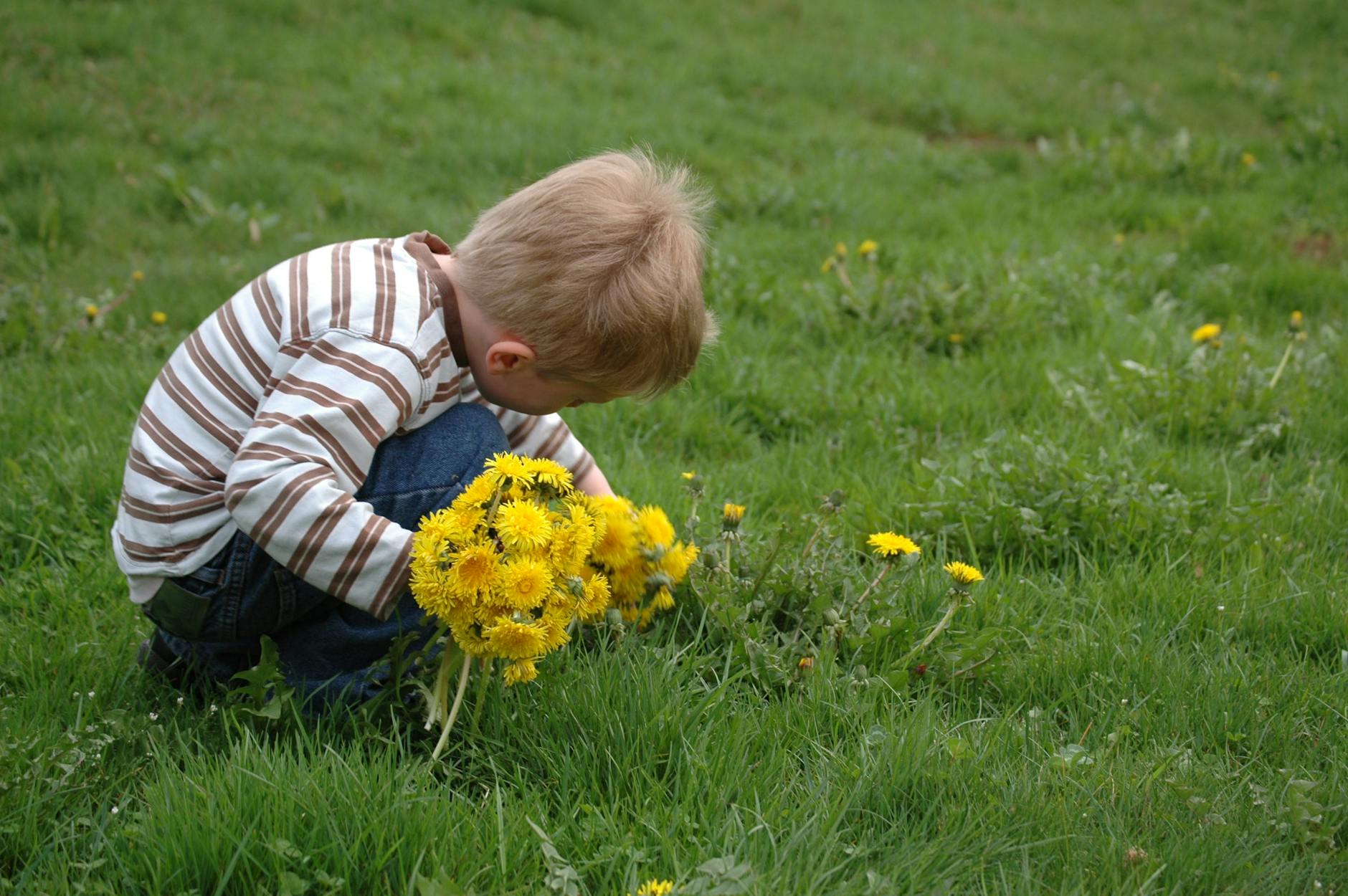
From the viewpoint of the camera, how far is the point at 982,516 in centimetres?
292

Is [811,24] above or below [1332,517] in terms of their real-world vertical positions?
above

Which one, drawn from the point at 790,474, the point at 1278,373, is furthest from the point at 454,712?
the point at 1278,373

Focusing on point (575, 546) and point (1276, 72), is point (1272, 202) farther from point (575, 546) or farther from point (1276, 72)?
point (575, 546)

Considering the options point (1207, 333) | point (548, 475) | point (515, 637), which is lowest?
point (1207, 333)

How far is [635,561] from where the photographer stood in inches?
89.1

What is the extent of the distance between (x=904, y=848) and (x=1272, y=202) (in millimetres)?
5382

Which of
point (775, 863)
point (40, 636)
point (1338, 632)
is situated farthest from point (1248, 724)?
point (40, 636)

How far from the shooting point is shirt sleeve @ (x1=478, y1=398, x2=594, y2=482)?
260 cm

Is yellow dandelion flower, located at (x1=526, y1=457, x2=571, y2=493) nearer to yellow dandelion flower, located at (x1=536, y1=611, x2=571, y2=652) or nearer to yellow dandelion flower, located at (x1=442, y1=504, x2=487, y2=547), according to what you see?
yellow dandelion flower, located at (x1=442, y1=504, x2=487, y2=547)

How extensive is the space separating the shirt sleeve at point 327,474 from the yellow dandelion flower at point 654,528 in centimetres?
53

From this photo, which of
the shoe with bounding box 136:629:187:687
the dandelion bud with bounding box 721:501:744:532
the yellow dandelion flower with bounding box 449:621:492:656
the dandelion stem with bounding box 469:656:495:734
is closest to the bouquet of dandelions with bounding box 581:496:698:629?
the dandelion bud with bounding box 721:501:744:532

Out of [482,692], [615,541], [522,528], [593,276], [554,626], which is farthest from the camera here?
[615,541]

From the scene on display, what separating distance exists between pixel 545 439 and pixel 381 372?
27.3 inches

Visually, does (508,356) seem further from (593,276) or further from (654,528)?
(654,528)
